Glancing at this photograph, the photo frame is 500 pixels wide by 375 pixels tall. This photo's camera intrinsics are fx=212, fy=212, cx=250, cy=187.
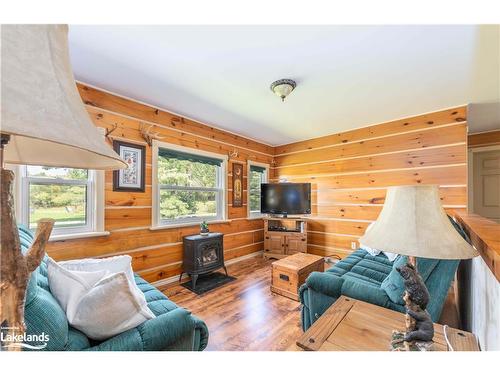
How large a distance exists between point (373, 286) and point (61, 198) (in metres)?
3.02

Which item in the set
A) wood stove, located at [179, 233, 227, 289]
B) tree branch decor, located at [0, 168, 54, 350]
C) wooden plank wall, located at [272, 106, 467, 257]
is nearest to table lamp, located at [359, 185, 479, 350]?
tree branch decor, located at [0, 168, 54, 350]

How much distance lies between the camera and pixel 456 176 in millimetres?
2859

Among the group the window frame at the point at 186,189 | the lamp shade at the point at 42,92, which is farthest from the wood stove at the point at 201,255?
the lamp shade at the point at 42,92

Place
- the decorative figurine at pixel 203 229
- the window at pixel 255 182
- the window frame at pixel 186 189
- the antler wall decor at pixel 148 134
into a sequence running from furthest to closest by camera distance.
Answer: the window at pixel 255 182
the decorative figurine at pixel 203 229
the window frame at pixel 186 189
the antler wall decor at pixel 148 134

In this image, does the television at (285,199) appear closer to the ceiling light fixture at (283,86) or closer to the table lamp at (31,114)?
the ceiling light fixture at (283,86)

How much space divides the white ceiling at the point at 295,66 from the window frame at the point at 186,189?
553 mm

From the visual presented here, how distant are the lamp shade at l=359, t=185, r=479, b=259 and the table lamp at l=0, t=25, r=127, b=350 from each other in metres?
0.90

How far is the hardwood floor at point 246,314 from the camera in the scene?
5.94 feet

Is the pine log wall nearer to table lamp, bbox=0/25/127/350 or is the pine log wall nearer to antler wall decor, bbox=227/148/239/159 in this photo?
antler wall decor, bbox=227/148/239/159

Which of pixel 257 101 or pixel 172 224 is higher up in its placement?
pixel 257 101
